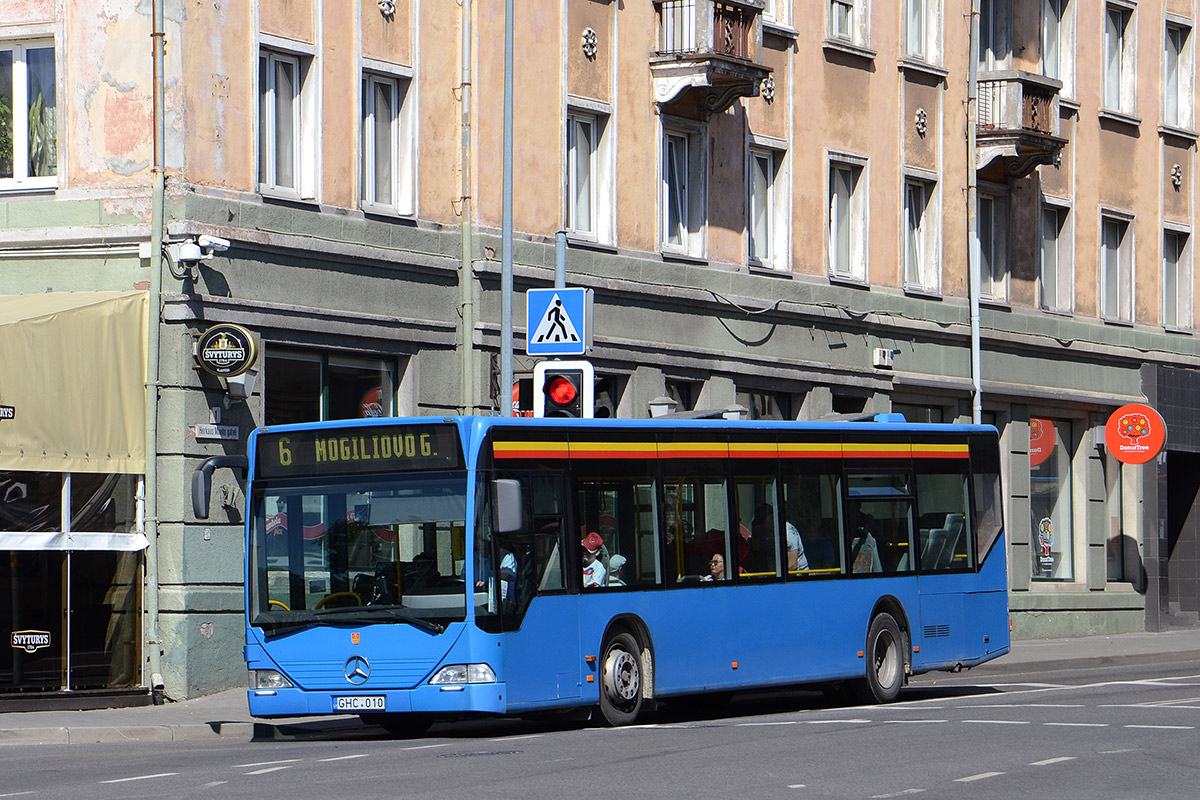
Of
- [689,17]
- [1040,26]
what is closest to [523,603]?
[689,17]

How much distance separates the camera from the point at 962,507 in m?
21.8

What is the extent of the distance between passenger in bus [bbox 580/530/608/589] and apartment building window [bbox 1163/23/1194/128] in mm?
24344

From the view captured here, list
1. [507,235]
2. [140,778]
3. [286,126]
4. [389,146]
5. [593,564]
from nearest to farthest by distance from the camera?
[140,778] → [593,564] → [507,235] → [286,126] → [389,146]

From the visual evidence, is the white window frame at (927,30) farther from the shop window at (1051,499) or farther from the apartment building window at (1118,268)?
the shop window at (1051,499)

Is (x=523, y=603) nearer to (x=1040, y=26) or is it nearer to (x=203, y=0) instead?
(x=203, y=0)

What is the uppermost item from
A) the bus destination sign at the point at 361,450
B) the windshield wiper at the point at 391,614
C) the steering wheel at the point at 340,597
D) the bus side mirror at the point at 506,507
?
the bus destination sign at the point at 361,450

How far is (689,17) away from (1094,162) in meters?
11.7

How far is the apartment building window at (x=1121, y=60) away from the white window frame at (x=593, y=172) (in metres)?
13.6

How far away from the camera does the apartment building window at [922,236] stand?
32.8m

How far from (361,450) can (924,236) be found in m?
18.2

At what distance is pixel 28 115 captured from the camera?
871 inches

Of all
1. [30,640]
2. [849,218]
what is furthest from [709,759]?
[849,218]

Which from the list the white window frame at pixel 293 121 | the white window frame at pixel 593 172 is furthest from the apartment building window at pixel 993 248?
the white window frame at pixel 293 121

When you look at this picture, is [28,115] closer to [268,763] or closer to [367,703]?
[367,703]
